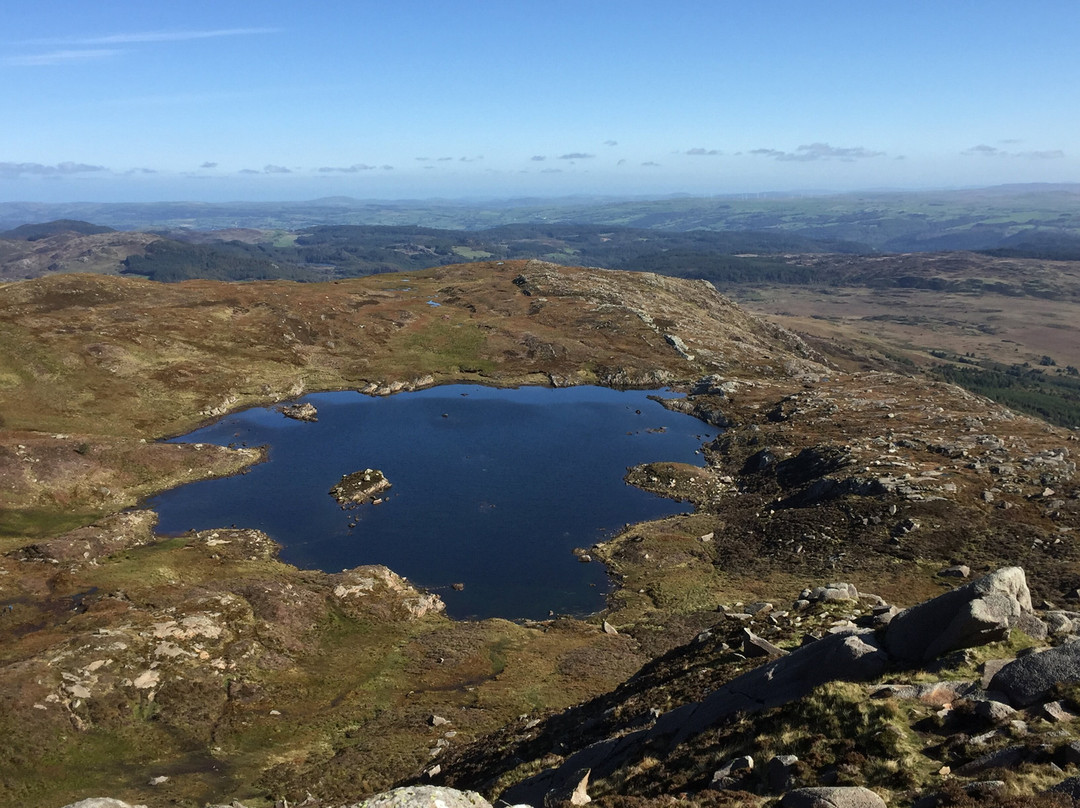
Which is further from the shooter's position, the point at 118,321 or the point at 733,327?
the point at 733,327

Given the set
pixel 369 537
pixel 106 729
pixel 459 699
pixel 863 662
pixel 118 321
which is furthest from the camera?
pixel 118 321

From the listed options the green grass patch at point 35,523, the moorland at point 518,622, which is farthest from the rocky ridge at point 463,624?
the green grass patch at point 35,523

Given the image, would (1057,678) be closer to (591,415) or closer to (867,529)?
(867,529)

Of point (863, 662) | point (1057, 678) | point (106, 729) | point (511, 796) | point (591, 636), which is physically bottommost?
point (591, 636)

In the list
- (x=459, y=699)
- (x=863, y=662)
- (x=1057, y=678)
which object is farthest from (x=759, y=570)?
(x=1057, y=678)

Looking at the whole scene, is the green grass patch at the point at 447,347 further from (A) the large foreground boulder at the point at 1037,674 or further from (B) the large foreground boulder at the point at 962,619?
(A) the large foreground boulder at the point at 1037,674

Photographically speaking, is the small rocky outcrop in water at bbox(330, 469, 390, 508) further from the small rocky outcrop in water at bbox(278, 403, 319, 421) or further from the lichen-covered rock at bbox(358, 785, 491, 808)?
the lichen-covered rock at bbox(358, 785, 491, 808)

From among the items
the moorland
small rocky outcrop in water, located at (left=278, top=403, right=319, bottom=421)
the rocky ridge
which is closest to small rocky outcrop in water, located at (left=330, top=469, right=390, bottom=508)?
the moorland

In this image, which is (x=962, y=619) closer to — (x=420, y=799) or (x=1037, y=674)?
(x=1037, y=674)
